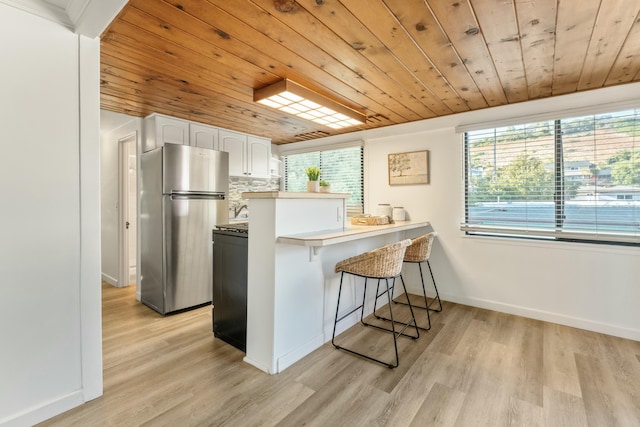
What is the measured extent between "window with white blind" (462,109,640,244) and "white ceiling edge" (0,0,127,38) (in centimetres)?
344

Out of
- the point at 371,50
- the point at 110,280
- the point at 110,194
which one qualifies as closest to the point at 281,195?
the point at 371,50

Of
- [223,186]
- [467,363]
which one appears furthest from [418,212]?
[223,186]

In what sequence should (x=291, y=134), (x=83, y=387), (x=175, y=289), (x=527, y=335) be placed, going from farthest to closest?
(x=291, y=134) < (x=175, y=289) < (x=527, y=335) < (x=83, y=387)

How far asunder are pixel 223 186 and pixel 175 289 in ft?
4.20

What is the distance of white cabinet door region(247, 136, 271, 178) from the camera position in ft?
14.7

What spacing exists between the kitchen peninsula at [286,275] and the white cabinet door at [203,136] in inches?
81.1

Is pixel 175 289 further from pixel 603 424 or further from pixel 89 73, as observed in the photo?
pixel 603 424

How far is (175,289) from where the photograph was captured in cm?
323

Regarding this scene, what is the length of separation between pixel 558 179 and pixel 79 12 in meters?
3.92

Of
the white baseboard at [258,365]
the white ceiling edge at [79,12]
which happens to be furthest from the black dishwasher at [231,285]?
the white ceiling edge at [79,12]

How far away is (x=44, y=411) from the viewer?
63.7 inches

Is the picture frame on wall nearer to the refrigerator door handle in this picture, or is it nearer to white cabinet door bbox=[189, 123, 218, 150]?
the refrigerator door handle

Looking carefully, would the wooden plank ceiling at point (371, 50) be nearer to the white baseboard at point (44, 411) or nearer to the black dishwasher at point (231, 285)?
the black dishwasher at point (231, 285)

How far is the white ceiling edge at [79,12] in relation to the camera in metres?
1.45
